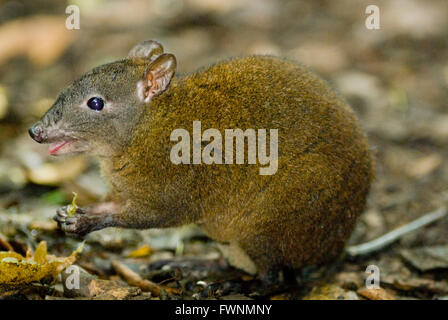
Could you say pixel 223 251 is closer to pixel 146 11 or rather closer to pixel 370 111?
pixel 370 111

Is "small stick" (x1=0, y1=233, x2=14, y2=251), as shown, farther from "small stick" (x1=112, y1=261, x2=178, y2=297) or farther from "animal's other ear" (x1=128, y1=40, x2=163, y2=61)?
"animal's other ear" (x1=128, y1=40, x2=163, y2=61)

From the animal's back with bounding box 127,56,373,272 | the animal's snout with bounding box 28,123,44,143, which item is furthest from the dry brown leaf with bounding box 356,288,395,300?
the animal's snout with bounding box 28,123,44,143

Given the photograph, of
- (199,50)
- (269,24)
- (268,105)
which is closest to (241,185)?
(268,105)

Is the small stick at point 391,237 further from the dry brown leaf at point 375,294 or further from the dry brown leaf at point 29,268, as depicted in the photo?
the dry brown leaf at point 29,268

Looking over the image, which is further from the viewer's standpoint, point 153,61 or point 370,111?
point 370,111

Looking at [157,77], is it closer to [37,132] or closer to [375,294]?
[37,132]

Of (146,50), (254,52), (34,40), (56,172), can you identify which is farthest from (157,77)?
(34,40)
